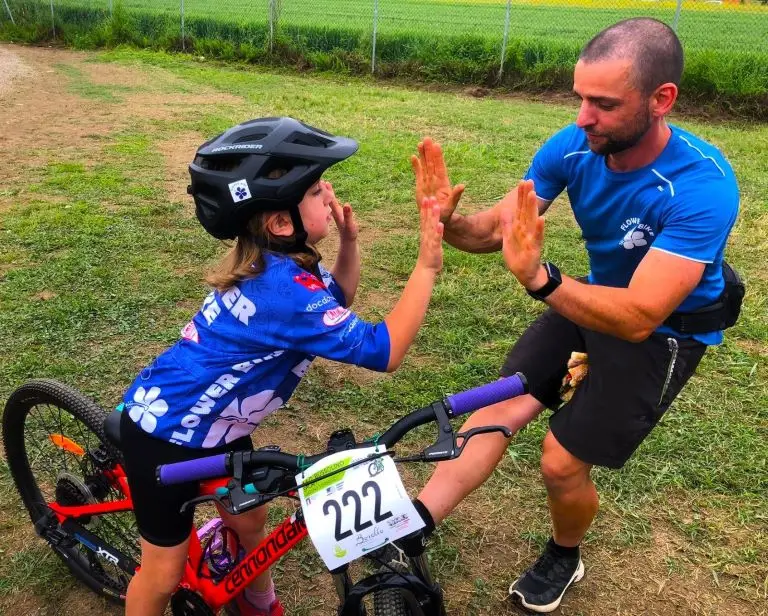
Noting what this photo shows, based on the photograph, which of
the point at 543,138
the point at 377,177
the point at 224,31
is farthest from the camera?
the point at 224,31

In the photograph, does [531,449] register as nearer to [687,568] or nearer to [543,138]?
[687,568]

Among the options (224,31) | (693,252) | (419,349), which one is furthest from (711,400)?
(224,31)

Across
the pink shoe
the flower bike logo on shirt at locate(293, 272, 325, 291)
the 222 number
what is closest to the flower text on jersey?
the flower bike logo on shirt at locate(293, 272, 325, 291)

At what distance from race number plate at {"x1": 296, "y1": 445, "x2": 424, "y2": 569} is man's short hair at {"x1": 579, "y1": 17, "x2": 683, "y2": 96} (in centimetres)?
162

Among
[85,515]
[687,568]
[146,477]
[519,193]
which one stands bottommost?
[687,568]

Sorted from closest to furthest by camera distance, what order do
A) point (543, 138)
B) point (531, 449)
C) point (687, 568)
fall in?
point (687, 568) → point (531, 449) → point (543, 138)

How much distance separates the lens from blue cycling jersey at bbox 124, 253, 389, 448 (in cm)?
197

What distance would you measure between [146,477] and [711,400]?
3.38 m

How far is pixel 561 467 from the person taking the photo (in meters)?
2.74

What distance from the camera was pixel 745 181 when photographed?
8.22 metres

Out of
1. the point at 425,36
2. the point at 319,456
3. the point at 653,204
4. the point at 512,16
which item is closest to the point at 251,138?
the point at 319,456

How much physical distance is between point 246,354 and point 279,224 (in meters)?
0.41

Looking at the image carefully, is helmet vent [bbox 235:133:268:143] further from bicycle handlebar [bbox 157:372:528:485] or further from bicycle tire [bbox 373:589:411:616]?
bicycle tire [bbox 373:589:411:616]

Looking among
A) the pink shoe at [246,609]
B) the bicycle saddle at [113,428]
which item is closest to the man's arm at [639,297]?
the bicycle saddle at [113,428]
